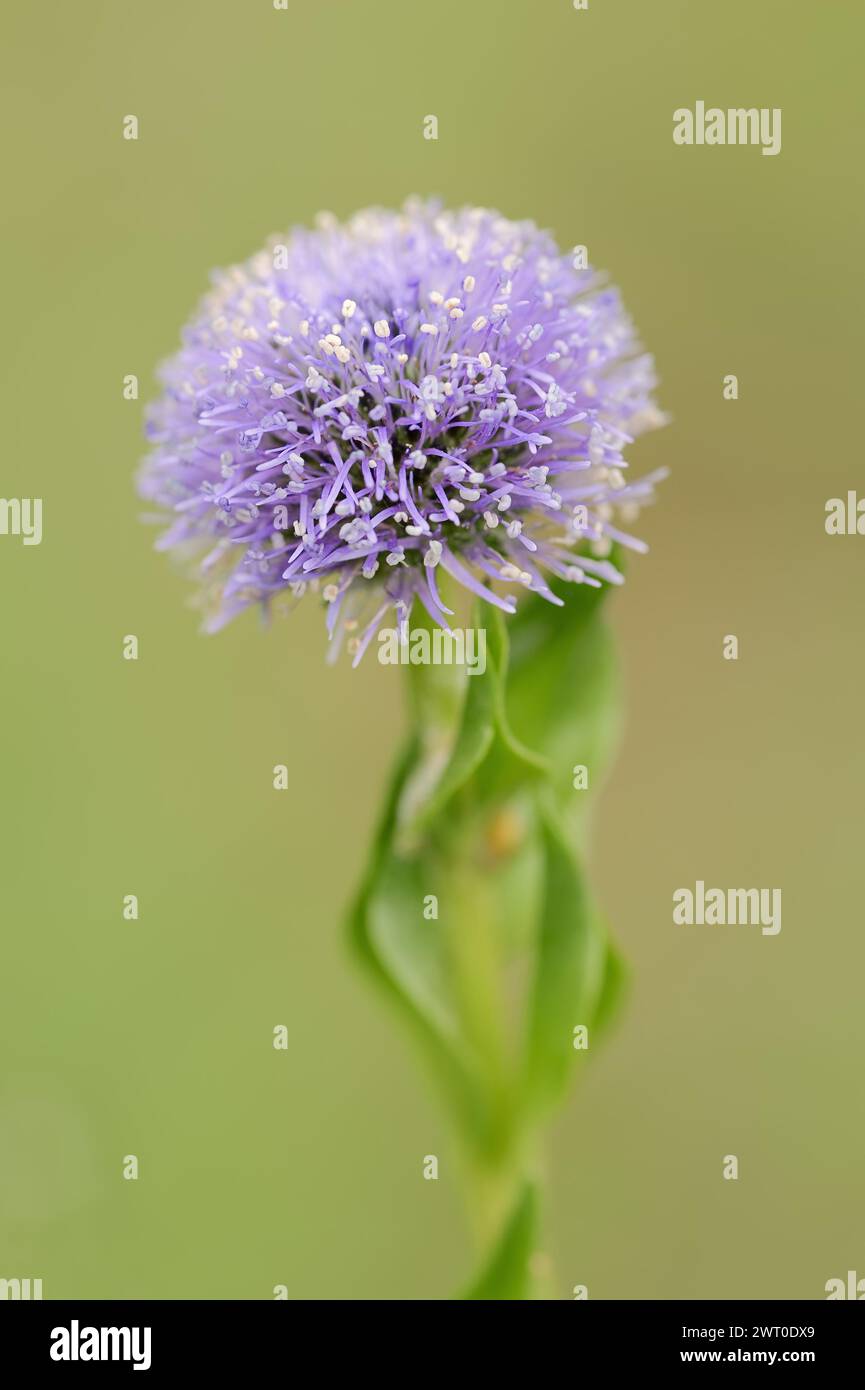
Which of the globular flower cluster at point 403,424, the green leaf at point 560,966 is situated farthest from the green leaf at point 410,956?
the globular flower cluster at point 403,424

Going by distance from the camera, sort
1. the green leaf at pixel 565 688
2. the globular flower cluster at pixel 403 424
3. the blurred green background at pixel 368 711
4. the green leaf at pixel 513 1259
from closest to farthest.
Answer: the globular flower cluster at pixel 403 424 < the green leaf at pixel 513 1259 < the green leaf at pixel 565 688 < the blurred green background at pixel 368 711

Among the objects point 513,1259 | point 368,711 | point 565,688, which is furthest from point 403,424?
point 368,711

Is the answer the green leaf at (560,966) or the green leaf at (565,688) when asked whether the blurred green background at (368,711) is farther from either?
the green leaf at (565,688)

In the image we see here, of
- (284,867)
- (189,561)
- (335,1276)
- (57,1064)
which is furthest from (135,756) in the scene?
(189,561)

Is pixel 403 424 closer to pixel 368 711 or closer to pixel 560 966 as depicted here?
pixel 560 966

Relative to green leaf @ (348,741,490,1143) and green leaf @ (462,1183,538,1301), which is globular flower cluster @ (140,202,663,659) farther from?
green leaf @ (462,1183,538,1301)

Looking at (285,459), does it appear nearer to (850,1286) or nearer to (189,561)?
(189,561)
